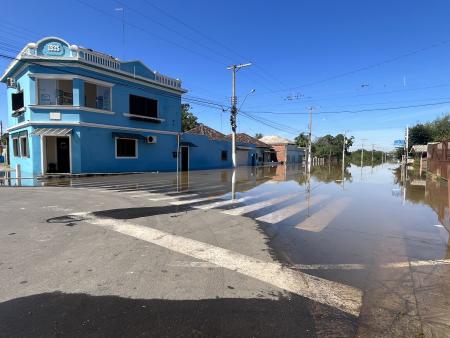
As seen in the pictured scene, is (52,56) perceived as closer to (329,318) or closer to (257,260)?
(257,260)

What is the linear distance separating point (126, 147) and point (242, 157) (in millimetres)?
23316

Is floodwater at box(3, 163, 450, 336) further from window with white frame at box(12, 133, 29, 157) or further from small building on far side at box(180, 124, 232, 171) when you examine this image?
small building on far side at box(180, 124, 232, 171)

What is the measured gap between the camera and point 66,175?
20516 millimetres

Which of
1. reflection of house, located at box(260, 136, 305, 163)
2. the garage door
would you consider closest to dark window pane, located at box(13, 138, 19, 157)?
the garage door

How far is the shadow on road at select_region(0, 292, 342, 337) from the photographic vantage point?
291cm

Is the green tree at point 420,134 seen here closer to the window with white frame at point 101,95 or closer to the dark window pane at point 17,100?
the window with white frame at point 101,95

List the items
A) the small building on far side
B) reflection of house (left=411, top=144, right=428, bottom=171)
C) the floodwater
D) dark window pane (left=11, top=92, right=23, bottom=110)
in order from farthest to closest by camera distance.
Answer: reflection of house (left=411, top=144, right=428, bottom=171) → the small building on far side → dark window pane (left=11, top=92, right=23, bottom=110) → the floodwater

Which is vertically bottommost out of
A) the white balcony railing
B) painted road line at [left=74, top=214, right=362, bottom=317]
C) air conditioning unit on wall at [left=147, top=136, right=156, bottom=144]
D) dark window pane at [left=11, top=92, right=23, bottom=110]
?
painted road line at [left=74, top=214, right=362, bottom=317]

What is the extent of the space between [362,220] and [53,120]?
67.5 ft

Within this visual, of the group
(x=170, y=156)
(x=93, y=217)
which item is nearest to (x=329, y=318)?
(x=93, y=217)

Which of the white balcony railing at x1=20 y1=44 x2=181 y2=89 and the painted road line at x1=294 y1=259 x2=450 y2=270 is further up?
the white balcony railing at x1=20 y1=44 x2=181 y2=89

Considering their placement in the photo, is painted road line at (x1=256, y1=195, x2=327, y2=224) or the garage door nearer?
painted road line at (x1=256, y1=195, x2=327, y2=224)

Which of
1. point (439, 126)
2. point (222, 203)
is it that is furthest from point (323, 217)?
point (439, 126)

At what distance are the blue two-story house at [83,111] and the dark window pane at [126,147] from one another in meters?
0.08
